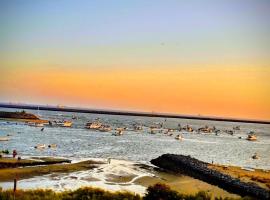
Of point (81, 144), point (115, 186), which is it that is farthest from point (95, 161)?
point (81, 144)

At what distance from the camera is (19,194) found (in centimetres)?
2292

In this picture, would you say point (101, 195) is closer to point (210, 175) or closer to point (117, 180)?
point (117, 180)

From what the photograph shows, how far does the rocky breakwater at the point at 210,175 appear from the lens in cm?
3319

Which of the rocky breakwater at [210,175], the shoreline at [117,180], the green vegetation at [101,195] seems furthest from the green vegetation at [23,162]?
the green vegetation at [101,195]

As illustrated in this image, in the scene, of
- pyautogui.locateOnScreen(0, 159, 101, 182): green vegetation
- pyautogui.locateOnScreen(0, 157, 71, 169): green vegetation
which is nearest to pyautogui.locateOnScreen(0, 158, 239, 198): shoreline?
pyautogui.locateOnScreen(0, 159, 101, 182): green vegetation

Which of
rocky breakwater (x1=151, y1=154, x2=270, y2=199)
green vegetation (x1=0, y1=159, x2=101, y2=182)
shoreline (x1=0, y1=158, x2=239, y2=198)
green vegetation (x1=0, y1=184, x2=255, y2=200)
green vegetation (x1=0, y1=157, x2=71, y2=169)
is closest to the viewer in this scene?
green vegetation (x1=0, y1=184, x2=255, y2=200)

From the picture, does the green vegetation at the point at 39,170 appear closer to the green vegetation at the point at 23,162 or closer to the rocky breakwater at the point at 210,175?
the green vegetation at the point at 23,162

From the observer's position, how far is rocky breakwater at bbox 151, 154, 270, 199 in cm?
3319

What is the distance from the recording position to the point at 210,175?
40.8 m

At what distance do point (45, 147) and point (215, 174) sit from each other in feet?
92.7

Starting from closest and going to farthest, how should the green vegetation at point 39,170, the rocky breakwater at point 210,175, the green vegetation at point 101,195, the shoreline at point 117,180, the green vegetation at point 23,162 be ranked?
the green vegetation at point 101,195
the shoreline at point 117,180
the rocky breakwater at point 210,175
the green vegetation at point 39,170
the green vegetation at point 23,162

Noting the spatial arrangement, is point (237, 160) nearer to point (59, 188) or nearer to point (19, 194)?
point (59, 188)

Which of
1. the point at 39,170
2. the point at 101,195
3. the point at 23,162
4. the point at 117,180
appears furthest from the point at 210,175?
the point at 101,195

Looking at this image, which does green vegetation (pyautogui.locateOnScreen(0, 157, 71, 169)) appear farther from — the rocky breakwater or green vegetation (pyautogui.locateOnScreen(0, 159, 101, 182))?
the rocky breakwater
